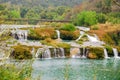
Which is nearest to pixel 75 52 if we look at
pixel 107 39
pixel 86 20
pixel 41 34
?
pixel 41 34

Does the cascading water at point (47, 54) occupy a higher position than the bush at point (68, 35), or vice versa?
the bush at point (68, 35)

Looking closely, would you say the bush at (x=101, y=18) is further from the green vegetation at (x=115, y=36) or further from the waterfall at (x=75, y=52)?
the waterfall at (x=75, y=52)

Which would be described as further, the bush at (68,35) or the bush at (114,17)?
the bush at (114,17)

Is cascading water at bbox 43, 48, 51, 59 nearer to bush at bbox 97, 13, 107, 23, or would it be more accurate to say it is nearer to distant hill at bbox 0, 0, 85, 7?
bush at bbox 97, 13, 107, 23

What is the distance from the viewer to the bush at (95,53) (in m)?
45.2

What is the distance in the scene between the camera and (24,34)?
178 feet

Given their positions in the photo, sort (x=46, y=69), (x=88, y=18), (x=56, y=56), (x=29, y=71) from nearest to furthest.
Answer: (x=29, y=71)
(x=46, y=69)
(x=56, y=56)
(x=88, y=18)

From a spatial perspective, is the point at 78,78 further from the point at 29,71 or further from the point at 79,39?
the point at 79,39

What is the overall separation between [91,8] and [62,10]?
95.7ft

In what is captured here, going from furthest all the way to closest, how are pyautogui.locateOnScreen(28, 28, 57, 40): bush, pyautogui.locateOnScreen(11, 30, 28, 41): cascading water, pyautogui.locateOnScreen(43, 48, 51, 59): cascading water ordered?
pyautogui.locateOnScreen(28, 28, 57, 40): bush, pyautogui.locateOnScreen(11, 30, 28, 41): cascading water, pyautogui.locateOnScreen(43, 48, 51, 59): cascading water

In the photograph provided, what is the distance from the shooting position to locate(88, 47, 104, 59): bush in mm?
45250

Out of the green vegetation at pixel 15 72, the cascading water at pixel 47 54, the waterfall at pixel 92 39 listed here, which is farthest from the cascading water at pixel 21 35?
the green vegetation at pixel 15 72

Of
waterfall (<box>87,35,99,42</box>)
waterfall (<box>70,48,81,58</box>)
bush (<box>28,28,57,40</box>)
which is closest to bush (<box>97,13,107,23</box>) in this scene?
waterfall (<box>87,35,99,42</box>)

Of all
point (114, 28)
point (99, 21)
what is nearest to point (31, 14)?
point (99, 21)
